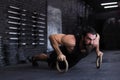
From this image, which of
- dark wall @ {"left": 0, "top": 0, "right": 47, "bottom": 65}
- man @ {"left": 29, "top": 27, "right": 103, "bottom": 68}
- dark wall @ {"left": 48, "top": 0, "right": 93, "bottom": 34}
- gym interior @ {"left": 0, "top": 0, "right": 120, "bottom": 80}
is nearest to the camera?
man @ {"left": 29, "top": 27, "right": 103, "bottom": 68}

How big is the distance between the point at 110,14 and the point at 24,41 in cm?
1401

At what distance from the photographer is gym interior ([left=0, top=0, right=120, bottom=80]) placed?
20.8 ft

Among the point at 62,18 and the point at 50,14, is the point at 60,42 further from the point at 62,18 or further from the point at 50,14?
the point at 62,18

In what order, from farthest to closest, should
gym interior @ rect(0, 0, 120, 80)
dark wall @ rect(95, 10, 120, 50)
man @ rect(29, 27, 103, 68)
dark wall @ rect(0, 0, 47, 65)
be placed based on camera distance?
dark wall @ rect(95, 10, 120, 50) < dark wall @ rect(0, 0, 47, 65) < gym interior @ rect(0, 0, 120, 80) < man @ rect(29, 27, 103, 68)

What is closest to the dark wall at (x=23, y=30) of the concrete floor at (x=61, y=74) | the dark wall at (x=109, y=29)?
the concrete floor at (x=61, y=74)

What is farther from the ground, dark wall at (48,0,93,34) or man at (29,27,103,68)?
dark wall at (48,0,93,34)

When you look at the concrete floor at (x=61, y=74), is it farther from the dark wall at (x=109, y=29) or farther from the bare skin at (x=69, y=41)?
the dark wall at (x=109, y=29)

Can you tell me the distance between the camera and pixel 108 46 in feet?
85.1

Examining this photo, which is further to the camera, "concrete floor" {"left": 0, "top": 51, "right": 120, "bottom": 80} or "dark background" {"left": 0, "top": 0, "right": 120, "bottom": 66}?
"dark background" {"left": 0, "top": 0, "right": 120, "bottom": 66}

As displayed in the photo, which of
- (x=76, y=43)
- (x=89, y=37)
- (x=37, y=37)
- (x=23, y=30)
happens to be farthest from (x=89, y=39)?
(x=37, y=37)

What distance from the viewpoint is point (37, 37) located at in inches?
450

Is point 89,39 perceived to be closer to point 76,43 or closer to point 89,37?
point 89,37

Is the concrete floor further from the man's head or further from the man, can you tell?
the man's head

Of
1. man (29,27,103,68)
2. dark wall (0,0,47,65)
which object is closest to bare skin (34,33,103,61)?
man (29,27,103,68)
